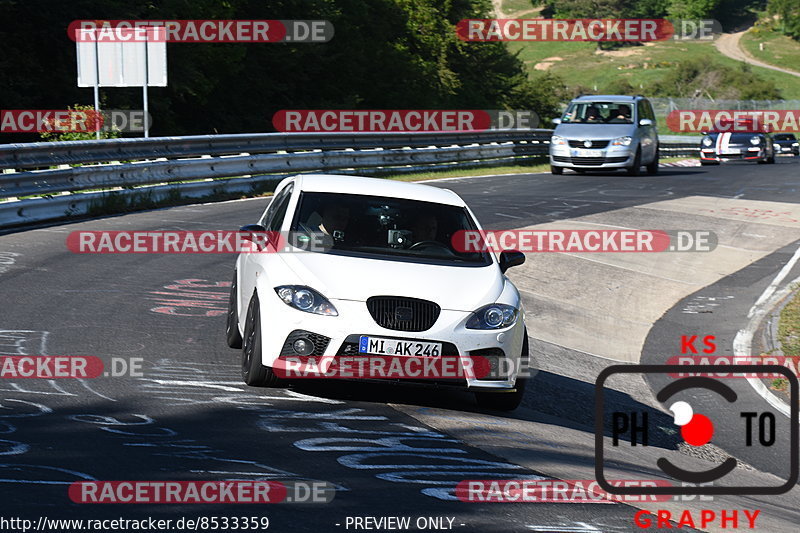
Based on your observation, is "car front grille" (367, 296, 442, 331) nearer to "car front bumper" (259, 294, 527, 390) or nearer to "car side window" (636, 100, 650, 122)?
"car front bumper" (259, 294, 527, 390)

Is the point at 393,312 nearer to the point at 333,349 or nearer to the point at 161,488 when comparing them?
the point at 333,349

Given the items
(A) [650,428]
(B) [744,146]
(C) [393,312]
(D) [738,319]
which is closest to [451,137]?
(B) [744,146]

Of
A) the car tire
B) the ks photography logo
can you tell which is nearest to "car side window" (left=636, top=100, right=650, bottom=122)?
the ks photography logo

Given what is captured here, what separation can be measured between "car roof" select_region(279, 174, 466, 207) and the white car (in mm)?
24

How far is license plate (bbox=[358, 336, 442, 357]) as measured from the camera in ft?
24.0

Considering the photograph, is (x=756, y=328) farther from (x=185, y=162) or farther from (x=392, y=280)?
(x=185, y=162)

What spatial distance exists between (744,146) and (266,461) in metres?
38.5

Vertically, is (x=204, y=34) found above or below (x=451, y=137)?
above

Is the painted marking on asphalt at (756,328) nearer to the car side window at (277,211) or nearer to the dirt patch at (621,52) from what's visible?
the car side window at (277,211)

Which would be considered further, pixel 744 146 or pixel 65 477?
pixel 744 146

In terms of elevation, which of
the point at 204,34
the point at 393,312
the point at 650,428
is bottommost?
the point at 650,428

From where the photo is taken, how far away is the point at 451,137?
32.3m

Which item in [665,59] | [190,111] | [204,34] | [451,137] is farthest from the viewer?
[665,59]

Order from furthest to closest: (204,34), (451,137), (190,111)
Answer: (190,111), (204,34), (451,137)
